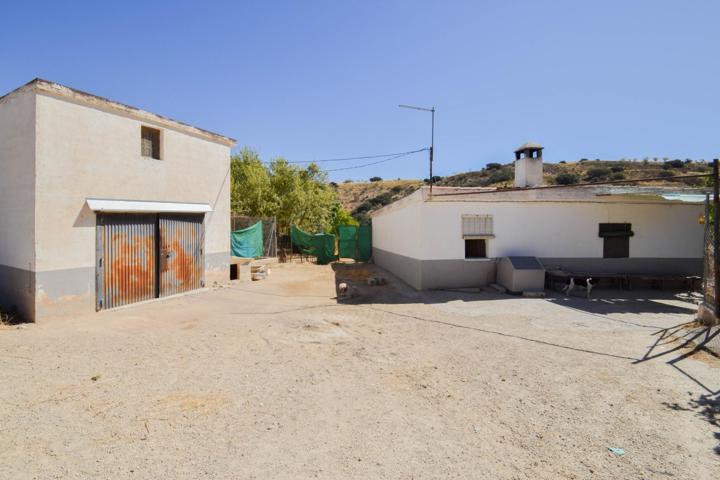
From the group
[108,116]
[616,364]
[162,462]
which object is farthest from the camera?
[108,116]

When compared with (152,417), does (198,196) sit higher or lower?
higher

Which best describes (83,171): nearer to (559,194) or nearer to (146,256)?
(146,256)

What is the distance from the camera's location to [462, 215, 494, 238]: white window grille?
38.1 ft

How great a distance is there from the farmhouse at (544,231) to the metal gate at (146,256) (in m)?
7.21

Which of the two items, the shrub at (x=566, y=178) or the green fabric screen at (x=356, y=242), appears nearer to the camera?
the green fabric screen at (x=356, y=242)

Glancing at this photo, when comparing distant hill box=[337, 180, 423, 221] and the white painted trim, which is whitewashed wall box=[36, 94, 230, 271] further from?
distant hill box=[337, 180, 423, 221]

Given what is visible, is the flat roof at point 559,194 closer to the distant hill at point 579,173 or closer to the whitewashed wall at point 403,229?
the whitewashed wall at point 403,229

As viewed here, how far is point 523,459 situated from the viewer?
3.18 metres

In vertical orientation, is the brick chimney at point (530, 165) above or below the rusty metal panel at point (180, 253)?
above

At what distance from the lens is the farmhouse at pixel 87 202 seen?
7449mm

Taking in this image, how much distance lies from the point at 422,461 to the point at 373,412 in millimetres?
935

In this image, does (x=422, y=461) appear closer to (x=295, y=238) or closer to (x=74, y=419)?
(x=74, y=419)

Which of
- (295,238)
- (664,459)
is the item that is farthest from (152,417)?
(295,238)

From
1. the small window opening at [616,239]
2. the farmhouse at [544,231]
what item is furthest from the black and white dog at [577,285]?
the small window opening at [616,239]
